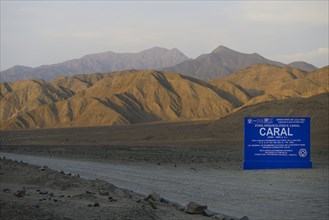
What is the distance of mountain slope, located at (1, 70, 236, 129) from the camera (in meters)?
101

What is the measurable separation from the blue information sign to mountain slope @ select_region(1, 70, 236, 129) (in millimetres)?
73087

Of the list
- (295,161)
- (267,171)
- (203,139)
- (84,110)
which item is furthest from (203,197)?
(84,110)

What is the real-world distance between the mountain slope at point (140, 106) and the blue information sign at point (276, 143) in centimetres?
7309

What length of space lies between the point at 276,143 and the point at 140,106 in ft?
275

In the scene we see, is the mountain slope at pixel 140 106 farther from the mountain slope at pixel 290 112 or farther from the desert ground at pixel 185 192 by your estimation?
the desert ground at pixel 185 192

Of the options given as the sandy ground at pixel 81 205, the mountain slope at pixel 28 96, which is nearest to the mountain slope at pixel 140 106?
the mountain slope at pixel 28 96

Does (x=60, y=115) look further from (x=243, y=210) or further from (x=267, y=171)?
(x=243, y=210)

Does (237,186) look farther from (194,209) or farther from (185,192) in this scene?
(194,209)

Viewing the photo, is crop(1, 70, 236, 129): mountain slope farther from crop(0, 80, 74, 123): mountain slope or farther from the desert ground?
the desert ground

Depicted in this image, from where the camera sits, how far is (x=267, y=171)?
22.1 m


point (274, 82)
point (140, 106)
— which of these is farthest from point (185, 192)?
point (274, 82)

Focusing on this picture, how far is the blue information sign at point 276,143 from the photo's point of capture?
904 inches

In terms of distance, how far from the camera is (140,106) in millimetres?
106312

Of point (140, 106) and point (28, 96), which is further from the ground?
point (28, 96)
